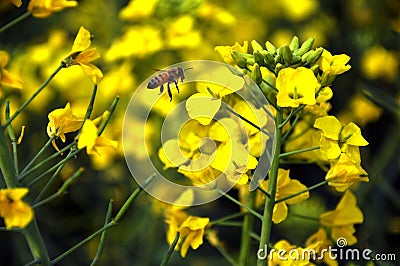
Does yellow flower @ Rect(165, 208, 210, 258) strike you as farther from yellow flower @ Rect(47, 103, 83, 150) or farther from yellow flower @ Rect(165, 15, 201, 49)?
yellow flower @ Rect(165, 15, 201, 49)

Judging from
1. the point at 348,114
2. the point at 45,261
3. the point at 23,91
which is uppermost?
the point at 45,261

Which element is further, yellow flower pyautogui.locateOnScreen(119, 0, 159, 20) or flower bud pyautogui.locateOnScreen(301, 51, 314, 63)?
yellow flower pyautogui.locateOnScreen(119, 0, 159, 20)

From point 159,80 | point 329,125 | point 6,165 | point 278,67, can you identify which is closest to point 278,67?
point 278,67

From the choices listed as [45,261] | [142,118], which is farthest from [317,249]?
[142,118]

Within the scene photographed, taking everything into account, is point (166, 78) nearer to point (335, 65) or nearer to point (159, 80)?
point (159, 80)

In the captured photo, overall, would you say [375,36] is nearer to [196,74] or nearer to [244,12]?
[244,12]

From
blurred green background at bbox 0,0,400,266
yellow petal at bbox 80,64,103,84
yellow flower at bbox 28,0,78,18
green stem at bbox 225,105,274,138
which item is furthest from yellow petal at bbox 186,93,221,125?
blurred green background at bbox 0,0,400,266
